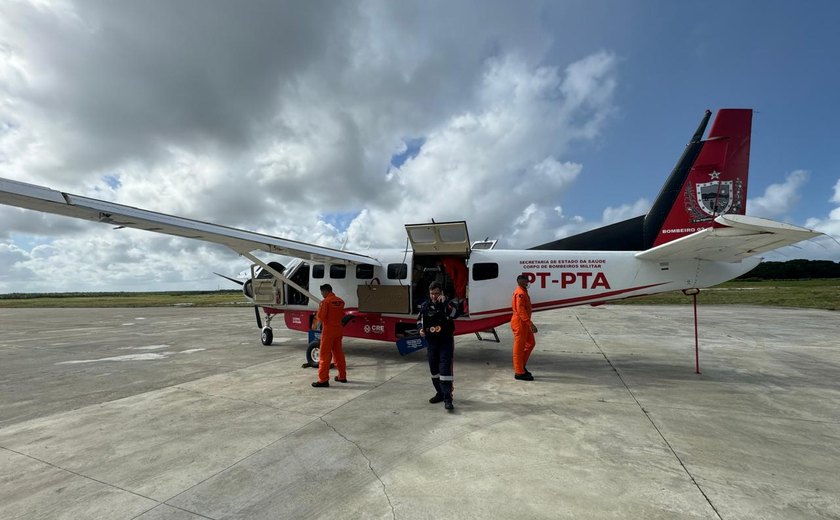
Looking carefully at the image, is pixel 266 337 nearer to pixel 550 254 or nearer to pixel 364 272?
pixel 364 272

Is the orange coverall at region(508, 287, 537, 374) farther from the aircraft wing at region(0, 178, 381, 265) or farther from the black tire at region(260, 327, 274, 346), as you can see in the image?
the black tire at region(260, 327, 274, 346)

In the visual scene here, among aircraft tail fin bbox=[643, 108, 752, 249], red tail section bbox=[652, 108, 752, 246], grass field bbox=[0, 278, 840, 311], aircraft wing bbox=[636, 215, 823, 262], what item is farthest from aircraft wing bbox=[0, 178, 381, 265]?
grass field bbox=[0, 278, 840, 311]

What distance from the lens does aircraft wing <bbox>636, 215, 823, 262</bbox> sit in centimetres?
566

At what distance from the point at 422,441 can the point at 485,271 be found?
5.21 meters

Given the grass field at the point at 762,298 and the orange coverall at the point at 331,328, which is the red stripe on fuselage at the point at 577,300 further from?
the grass field at the point at 762,298

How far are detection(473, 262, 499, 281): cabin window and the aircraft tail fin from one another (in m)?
3.32

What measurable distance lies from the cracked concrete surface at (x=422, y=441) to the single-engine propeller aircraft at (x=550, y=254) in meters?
1.55

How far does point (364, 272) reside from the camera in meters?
10.1

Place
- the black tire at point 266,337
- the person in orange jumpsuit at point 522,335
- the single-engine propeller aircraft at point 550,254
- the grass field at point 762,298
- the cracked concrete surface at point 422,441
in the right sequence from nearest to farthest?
the cracked concrete surface at point 422,441 < the single-engine propeller aircraft at point 550,254 < the person in orange jumpsuit at point 522,335 < the black tire at point 266,337 < the grass field at point 762,298

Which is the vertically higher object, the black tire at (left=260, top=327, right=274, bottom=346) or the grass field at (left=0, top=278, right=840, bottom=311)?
the black tire at (left=260, top=327, right=274, bottom=346)

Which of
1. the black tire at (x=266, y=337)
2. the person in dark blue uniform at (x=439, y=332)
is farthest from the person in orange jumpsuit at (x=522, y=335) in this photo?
the black tire at (x=266, y=337)

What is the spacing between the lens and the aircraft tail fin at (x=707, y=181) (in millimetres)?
7496

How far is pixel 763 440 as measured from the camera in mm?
4441

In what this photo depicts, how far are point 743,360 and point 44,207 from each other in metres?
14.3
